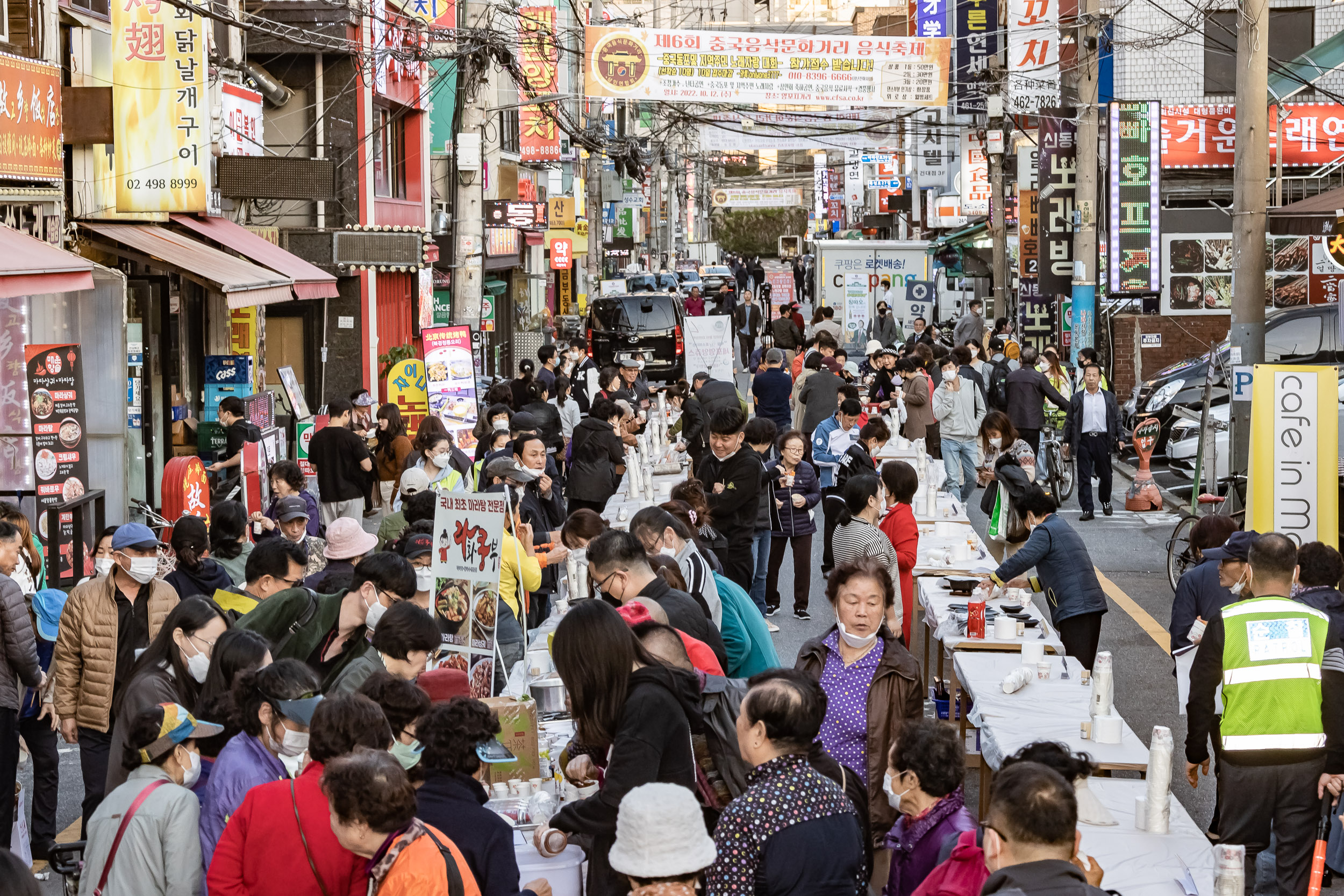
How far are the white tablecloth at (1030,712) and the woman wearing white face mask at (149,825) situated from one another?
11.2ft

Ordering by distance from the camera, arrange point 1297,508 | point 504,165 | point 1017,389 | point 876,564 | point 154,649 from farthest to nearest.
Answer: point 504,165 < point 1017,389 < point 1297,508 < point 876,564 < point 154,649

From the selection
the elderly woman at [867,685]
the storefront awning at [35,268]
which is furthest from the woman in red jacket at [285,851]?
the storefront awning at [35,268]

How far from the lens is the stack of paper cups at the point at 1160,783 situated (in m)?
5.91

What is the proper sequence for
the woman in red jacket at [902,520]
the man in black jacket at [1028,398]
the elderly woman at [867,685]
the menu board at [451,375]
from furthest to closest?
the menu board at [451,375] → the man in black jacket at [1028,398] → the woman in red jacket at [902,520] → the elderly woman at [867,685]

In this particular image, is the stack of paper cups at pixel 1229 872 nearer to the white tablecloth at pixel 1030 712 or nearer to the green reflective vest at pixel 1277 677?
the white tablecloth at pixel 1030 712

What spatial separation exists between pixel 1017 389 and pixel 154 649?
42.9 ft

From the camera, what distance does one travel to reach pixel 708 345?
83.0ft

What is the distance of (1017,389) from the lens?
17.6 metres

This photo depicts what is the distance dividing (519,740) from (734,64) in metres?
19.7

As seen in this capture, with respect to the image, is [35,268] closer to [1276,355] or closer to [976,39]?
[1276,355]

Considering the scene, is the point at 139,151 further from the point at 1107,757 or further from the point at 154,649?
the point at 1107,757

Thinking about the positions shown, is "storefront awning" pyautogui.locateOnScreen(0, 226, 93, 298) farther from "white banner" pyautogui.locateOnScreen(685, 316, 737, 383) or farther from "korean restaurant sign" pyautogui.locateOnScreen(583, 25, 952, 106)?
"white banner" pyautogui.locateOnScreen(685, 316, 737, 383)

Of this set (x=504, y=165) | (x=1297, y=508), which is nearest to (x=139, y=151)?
(x=1297, y=508)

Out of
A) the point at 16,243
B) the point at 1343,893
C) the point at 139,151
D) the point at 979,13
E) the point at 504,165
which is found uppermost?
the point at 979,13
